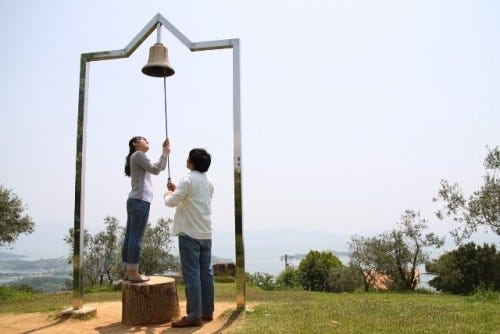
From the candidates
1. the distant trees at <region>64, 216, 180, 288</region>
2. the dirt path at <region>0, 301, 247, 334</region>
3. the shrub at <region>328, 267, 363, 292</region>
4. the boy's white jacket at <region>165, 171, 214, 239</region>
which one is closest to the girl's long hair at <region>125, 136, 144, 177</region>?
the boy's white jacket at <region>165, 171, 214, 239</region>

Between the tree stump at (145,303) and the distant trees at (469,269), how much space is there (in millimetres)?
26065

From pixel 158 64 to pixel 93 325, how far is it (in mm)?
3905

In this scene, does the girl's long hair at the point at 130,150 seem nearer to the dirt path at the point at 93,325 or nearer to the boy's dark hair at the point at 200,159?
the boy's dark hair at the point at 200,159

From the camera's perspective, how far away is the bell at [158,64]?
275 inches

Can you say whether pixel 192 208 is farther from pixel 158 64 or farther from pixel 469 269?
pixel 469 269

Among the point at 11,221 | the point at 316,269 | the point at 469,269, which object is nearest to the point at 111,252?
the point at 11,221

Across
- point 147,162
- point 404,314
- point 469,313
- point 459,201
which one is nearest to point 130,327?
point 147,162

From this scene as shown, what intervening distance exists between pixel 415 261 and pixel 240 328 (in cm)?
3240

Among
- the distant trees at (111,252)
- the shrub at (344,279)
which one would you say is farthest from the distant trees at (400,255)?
the distant trees at (111,252)

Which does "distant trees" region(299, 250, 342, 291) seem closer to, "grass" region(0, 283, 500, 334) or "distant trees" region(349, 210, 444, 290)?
"distant trees" region(349, 210, 444, 290)

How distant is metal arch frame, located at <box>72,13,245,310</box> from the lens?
6.84m

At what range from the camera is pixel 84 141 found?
7602 millimetres

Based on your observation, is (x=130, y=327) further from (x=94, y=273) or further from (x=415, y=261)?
(x=415, y=261)

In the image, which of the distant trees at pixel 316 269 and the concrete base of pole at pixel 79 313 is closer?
the concrete base of pole at pixel 79 313
